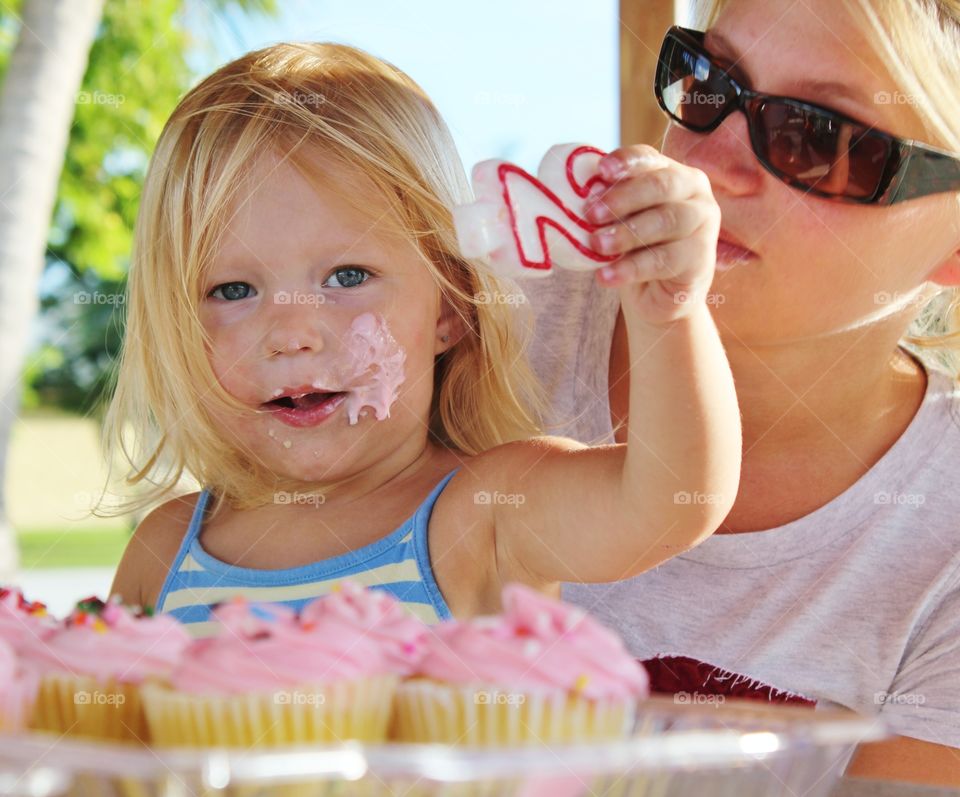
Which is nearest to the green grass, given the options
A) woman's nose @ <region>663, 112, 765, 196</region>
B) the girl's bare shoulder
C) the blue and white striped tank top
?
the girl's bare shoulder

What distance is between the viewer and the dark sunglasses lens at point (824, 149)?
1464 mm

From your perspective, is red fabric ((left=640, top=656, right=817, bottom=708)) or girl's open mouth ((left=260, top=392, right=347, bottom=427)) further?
red fabric ((left=640, top=656, right=817, bottom=708))

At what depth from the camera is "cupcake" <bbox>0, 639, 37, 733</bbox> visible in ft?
2.56

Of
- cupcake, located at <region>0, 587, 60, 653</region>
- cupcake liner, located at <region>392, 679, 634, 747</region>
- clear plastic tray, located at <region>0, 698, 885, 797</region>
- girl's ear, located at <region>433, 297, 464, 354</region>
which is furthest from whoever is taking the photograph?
girl's ear, located at <region>433, 297, 464, 354</region>

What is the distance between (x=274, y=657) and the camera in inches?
30.5

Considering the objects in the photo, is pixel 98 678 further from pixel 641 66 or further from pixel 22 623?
pixel 641 66

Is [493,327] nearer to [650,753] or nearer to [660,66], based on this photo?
[660,66]

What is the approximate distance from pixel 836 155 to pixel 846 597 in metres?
0.62

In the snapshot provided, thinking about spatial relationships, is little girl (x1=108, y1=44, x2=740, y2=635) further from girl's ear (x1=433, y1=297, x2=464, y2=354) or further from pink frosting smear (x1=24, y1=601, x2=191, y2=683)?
pink frosting smear (x1=24, y1=601, x2=191, y2=683)

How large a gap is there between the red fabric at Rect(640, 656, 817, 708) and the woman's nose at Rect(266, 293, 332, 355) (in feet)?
2.21

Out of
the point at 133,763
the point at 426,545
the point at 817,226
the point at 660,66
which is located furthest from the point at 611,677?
the point at 660,66

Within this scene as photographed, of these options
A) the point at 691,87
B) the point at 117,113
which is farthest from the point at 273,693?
the point at 117,113

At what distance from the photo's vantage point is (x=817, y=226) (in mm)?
1488

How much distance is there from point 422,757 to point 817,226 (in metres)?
→ 1.14
